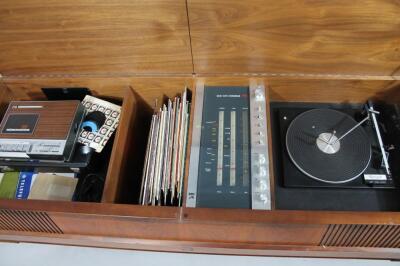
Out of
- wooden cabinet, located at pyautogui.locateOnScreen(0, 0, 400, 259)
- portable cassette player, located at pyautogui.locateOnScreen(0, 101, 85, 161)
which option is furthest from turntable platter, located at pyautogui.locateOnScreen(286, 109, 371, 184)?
portable cassette player, located at pyautogui.locateOnScreen(0, 101, 85, 161)

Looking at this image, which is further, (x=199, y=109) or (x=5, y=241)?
(x=5, y=241)

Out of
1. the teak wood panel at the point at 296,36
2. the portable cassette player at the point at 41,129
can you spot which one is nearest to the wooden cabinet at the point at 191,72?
the teak wood panel at the point at 296,36

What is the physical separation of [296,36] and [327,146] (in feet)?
1.11

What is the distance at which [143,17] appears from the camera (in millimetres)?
844

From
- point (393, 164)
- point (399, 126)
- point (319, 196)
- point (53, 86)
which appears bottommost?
point (319, 196)

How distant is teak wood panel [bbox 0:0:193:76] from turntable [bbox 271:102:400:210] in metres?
0.41

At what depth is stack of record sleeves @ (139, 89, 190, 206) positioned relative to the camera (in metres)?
0.88

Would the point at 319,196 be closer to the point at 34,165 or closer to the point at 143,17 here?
the point at 143,17

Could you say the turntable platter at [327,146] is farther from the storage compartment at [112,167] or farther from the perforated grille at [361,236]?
the storage compartment at [112,167]

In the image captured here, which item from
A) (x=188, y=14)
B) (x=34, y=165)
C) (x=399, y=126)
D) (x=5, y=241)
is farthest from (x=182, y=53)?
(x=5, y=241)

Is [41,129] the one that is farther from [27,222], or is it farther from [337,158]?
[337,158]

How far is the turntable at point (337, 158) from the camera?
0.87 meters

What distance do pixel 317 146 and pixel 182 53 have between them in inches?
19.7

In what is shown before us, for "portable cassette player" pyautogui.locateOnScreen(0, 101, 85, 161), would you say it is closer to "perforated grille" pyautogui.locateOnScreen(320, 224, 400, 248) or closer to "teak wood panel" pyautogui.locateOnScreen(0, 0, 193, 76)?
"teak wood panel" pyautogui.locateOnScreen(0, 0, 193, 76)
